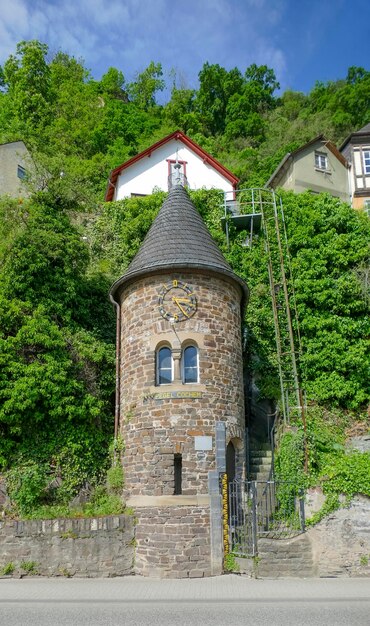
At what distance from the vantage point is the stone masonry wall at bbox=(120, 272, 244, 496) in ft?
41.0

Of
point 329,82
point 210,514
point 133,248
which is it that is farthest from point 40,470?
point 329,82

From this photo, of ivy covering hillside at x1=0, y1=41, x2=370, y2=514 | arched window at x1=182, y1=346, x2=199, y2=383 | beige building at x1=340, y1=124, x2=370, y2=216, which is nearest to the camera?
arched window at x1=182, y1=346, x2=199, y2=383

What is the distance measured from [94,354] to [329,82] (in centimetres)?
4500

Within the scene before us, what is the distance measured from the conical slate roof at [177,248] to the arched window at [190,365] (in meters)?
1.99

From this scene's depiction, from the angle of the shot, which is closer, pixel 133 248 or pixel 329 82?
pixel 133 248

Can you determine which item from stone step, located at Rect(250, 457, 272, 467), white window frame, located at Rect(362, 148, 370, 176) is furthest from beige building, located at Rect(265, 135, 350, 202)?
stone step, located at Rect(250, 457, 272, 467)

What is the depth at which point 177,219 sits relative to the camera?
15281mm

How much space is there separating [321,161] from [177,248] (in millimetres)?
18129

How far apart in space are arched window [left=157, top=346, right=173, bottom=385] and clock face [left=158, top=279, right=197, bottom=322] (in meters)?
0.78

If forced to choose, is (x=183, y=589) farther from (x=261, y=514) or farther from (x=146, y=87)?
(x=146, y=87)

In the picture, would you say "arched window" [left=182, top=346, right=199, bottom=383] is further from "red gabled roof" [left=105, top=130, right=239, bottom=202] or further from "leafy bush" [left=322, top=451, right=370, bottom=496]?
"red gabled roof" [left=105, top=130, right=239, bottom=202]

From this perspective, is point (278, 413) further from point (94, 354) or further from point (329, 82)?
point (329, 82)

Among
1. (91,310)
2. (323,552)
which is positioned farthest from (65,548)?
(91,310)

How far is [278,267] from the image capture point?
21281 millimetres
